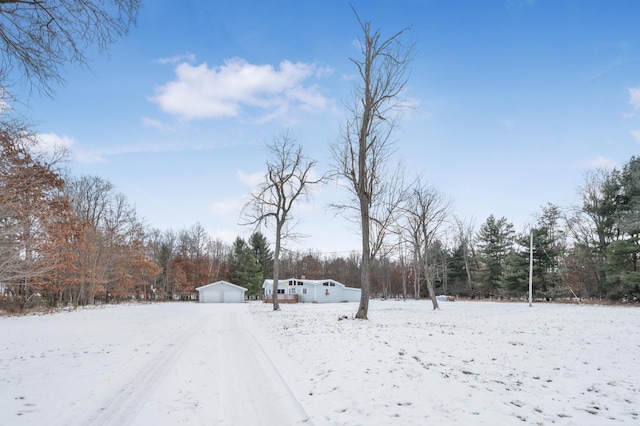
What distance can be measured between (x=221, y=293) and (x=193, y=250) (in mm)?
13255

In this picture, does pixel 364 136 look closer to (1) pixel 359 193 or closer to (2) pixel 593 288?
(1) pixel 359 193

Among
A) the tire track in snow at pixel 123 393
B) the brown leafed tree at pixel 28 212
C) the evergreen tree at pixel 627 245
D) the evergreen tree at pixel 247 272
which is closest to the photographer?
the tire track in snow at pixel 123 393

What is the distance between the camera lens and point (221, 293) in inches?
2066

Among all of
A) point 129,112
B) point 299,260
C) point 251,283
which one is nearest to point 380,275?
point 299,260

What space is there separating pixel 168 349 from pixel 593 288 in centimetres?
3930

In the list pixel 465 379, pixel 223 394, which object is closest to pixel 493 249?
pixel 465 379

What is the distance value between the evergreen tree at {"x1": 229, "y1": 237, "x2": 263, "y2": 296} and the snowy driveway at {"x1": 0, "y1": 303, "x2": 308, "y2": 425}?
48.0 metres

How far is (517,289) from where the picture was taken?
39.1 metres

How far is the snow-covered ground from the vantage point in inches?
162

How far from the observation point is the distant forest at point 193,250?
53.5ft

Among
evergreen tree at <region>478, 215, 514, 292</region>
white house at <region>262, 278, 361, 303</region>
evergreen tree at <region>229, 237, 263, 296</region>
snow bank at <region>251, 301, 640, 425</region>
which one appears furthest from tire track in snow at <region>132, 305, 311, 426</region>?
evergreen tree at <region>229, 237, 263, 296</region>

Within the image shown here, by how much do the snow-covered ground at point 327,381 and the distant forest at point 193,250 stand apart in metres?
6.31

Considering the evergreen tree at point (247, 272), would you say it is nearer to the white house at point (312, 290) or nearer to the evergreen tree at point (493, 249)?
the white house at point (312, 290)

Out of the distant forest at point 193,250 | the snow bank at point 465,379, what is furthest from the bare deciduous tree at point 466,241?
the snow bank at point 465,379
